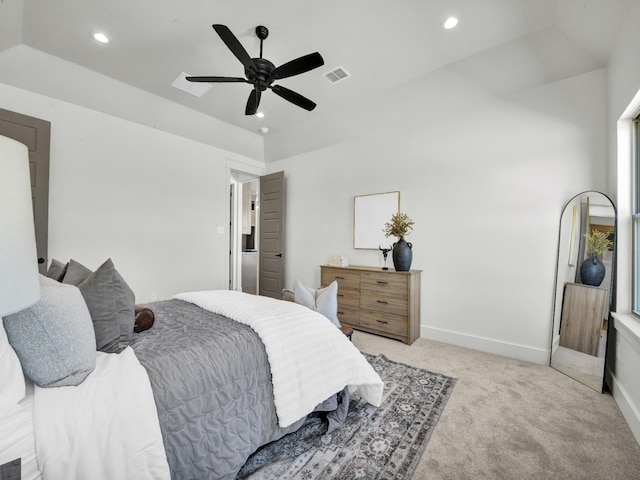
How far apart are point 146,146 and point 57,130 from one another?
0.86 m

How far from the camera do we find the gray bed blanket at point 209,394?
1.09 m

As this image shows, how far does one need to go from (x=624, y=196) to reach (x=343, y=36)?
2615mm

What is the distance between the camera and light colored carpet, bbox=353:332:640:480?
4.58 ft

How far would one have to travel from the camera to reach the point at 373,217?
3783 mm

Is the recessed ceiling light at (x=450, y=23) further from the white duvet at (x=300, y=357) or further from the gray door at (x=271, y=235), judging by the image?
the gray door at (x=271, y=235)

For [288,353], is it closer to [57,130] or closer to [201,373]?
[201,373]

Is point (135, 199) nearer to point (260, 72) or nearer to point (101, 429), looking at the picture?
point (260, 72)

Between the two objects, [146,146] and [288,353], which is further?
[146,146]

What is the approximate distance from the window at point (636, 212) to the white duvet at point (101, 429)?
3.08 meters

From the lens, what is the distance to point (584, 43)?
224cm

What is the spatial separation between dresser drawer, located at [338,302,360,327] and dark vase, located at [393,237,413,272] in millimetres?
784

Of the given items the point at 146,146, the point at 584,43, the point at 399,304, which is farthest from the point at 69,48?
the point at 584,43

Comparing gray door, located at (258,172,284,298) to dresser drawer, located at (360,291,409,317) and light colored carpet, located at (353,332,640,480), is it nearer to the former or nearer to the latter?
dresser drawer, located at (360,291,409,317)

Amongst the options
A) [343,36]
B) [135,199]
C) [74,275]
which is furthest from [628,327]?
[135,199]
